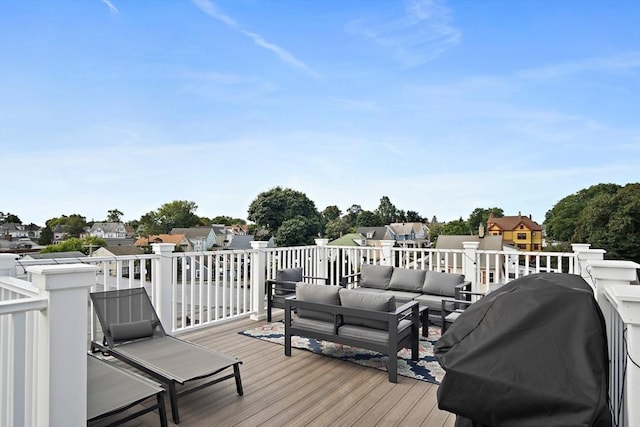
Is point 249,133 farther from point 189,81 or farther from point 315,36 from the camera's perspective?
point 315,36

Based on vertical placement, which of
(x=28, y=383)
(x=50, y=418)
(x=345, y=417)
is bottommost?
(x=345, y=417)

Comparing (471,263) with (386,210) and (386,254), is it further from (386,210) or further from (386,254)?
(386,210)

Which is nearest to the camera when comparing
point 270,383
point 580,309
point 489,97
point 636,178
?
point 580,309

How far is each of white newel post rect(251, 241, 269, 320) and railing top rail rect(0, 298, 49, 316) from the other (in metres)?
3.95

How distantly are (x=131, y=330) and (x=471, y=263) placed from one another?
5342 millimetres

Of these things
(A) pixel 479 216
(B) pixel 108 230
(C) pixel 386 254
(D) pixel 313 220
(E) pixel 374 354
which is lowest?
(E) pixel 374 354

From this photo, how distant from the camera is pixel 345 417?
8.97 feet

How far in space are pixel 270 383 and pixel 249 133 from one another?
1123cm

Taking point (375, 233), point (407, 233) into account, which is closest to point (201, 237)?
point (375, 233)

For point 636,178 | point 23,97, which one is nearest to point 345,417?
point 23,97

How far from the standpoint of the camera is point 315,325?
3.89m

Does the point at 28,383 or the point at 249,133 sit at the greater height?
the point at 249,133

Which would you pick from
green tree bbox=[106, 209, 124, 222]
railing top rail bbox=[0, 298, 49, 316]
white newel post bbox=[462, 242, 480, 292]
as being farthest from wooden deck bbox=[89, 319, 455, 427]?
green tree bbox=[106, 209, 124, 222]

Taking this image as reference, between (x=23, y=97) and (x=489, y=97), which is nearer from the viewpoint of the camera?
(x=23, y=97)
